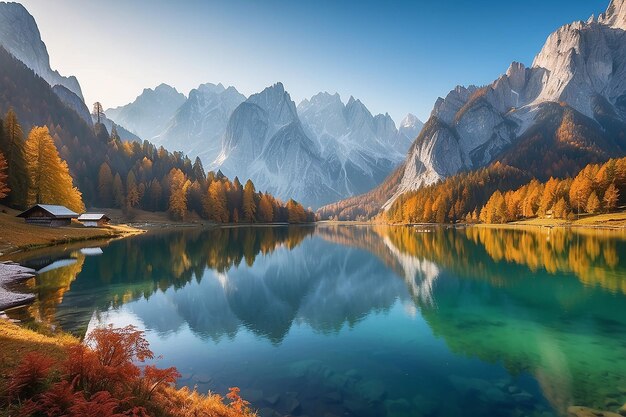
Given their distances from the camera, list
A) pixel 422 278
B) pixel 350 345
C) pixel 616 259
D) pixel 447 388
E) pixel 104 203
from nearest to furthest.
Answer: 1. pixel 447 388
2. pixel 350 345
3. pixel 422 278
4. pixel 616 259
5. pixel 104 203

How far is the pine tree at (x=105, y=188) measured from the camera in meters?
143

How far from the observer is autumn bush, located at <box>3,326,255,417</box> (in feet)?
29.8

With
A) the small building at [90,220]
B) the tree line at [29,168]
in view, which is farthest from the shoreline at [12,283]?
the small building at [90,220]

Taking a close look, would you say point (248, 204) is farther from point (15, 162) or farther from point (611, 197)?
point (611, 197)

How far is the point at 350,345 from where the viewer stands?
23297mm

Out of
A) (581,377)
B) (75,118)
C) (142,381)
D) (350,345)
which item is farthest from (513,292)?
(75,118)

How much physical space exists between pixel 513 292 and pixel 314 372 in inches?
1145

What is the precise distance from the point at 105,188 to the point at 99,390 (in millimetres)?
158345

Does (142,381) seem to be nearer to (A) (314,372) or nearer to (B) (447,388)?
(A) (314,372)

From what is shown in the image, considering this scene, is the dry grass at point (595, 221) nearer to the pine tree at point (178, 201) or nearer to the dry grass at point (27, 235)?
the pine tree at point (178, 201)

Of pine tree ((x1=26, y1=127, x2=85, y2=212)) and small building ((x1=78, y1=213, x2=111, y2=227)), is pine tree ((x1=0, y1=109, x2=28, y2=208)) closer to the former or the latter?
pine tree ((x1=26, y1=127, x2=85, y2=212))

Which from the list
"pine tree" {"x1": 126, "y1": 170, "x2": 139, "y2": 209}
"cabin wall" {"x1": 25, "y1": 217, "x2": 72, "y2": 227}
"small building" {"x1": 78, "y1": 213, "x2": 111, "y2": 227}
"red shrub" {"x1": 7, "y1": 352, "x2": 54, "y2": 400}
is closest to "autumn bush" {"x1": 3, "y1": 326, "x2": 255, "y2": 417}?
"red shrub" {"x1": 7, "y1": 352, "x2": 54, "y2": 400}

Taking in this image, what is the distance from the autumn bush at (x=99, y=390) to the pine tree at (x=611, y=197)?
15468 centimetres

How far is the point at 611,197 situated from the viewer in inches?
4643
